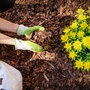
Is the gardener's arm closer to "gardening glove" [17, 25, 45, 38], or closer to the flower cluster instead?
"gardening glove" [17, 25, 45, 38]

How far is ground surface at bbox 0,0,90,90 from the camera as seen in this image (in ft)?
6.97

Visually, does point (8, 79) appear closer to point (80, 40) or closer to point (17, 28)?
point (17, 28)

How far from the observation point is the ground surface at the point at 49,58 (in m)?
2.12

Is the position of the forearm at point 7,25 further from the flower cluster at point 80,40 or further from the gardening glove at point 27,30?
the flower cluster at point 80,40

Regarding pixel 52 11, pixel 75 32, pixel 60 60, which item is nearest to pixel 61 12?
pixel 52 11

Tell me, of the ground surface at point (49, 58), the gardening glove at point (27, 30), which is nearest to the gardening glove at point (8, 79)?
the ground surface at point (49, 58)

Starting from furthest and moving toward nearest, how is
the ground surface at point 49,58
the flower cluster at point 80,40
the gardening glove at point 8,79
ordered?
the ground surface at point 49,58 < the flower cluster at point 80,40 < the gardening glove at point 8,79

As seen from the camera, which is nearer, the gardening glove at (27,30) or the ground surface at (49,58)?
the ground surface at (49,58)

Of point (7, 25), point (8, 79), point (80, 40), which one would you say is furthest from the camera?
point (7, 25)

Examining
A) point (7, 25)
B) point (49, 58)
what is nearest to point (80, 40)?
point (49, 58)

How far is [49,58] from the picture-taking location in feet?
7.47

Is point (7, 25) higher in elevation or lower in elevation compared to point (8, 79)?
higher

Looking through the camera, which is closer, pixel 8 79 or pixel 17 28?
pixel 8 79

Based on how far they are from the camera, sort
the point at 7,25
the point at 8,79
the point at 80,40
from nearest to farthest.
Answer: the point at 8,79 → the point at 80,40 → the point at 7,25
